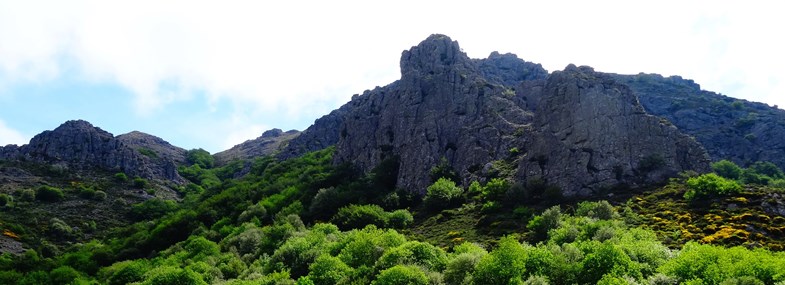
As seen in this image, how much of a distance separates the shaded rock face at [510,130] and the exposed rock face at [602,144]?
0.13 metres

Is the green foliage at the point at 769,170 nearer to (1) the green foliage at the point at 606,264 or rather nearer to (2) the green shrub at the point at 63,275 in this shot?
(1) the green foliage at the point at 606,264

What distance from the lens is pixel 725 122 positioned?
161 metres

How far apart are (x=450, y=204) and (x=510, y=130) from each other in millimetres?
22388

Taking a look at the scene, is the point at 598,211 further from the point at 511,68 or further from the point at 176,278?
the point at 511,68

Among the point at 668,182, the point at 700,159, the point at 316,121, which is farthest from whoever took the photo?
the point at 316,121

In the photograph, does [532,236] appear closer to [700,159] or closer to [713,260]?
[713,260]

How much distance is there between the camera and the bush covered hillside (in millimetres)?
40125

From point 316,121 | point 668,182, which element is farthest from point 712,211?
point 316,121

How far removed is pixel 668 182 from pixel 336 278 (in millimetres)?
46405

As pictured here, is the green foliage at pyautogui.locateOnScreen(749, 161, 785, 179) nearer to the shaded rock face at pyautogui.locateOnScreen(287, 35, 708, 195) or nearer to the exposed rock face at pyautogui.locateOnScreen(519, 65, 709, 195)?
the shaded rock face at pyautogui.locateOnScreen(287, 35, 708, 195)

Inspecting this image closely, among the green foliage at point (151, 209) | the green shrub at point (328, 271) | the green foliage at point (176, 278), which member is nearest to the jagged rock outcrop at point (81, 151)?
the green foliage at point (151, 209)

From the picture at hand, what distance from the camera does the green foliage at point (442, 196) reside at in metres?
77.8

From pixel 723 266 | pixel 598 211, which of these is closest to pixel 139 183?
pixel 598 211

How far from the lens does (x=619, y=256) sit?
3916cm
